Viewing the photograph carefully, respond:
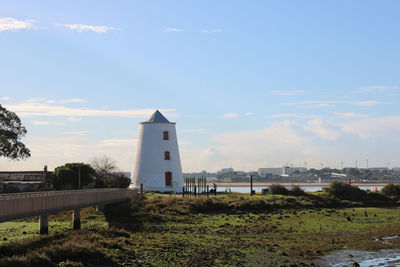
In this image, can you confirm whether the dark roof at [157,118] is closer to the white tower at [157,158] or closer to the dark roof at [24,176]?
the white tower at [157,158]

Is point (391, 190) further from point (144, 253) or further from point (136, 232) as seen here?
point (144, 253)

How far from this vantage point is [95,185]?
5756 centimetres

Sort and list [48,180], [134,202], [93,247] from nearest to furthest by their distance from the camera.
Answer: [93,247] → [134,202] → [48,180]

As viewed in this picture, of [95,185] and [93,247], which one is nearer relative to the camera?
[93,247]

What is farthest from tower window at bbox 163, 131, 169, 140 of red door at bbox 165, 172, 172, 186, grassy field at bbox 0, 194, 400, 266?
grassy field at bbox 0, 194, 400, 266

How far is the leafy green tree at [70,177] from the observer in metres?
56.8

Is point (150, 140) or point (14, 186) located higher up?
point (150, 140)

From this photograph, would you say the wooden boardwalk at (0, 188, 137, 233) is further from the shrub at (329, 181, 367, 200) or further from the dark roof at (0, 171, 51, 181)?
the shrub at (329, 181, 367, 200)

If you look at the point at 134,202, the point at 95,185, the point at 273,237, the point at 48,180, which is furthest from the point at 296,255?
the point at 48,180

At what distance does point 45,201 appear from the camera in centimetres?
2881

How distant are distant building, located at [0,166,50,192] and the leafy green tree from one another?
1.56m

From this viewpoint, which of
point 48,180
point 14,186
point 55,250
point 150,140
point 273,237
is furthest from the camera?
point 150,140

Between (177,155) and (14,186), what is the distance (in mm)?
20530

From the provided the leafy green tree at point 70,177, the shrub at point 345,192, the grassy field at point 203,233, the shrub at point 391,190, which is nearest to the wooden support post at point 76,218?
the grassy field at point 203,233
